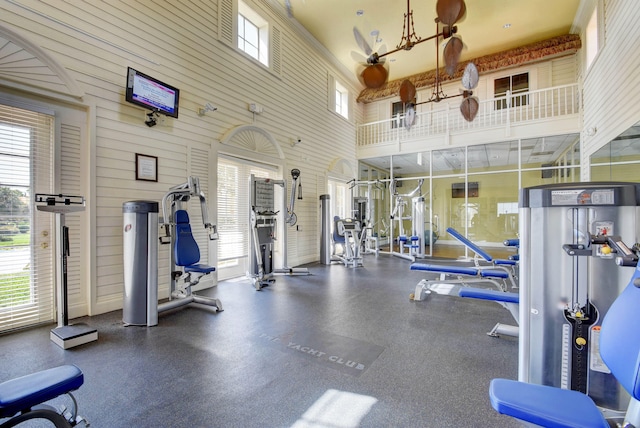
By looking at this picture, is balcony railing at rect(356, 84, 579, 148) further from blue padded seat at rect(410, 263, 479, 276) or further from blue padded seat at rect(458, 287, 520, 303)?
blue padded seat at rect(458, 287, 520, 303)

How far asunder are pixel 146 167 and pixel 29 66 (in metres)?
1.48

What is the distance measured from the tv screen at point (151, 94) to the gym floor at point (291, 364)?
2761 mm

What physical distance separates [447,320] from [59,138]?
193 inches

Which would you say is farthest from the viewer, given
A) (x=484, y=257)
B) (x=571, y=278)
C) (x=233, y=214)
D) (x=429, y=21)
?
(x=429, y=21)

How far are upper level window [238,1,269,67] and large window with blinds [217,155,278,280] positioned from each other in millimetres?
2284

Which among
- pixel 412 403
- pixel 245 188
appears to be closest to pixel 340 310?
pixel 412 403

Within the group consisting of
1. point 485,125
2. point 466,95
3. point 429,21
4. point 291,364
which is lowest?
point 291,364

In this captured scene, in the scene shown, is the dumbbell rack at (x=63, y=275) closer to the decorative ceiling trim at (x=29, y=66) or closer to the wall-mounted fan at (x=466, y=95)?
the decorative ceiling trim at (x=29, y=66)

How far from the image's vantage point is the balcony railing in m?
7.43

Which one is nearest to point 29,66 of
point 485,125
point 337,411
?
point 337,411

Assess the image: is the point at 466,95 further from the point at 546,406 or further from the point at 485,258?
the point at 546,406

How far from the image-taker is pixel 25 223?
10.2 feet

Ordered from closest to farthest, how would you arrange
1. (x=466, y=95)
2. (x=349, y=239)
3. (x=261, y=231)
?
1. (x=466, y=95)
2. (x=261, y=231)
3. (x=349, y=239)

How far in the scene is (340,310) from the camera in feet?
12.4
